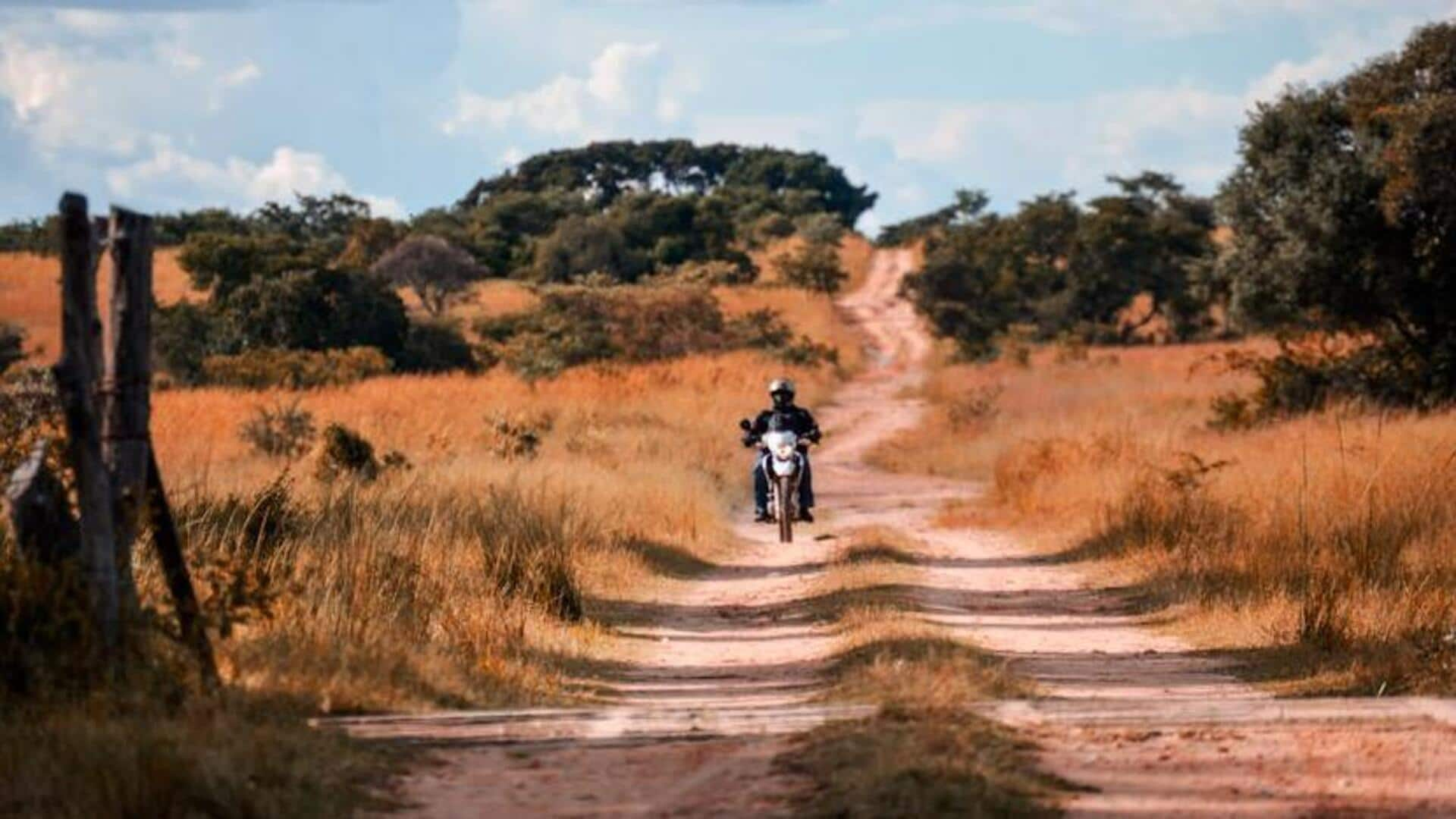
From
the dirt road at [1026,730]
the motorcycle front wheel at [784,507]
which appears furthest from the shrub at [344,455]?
the dirt road at [1026,730]

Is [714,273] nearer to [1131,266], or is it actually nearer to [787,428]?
[1131,266]

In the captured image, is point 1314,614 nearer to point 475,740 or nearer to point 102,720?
point 475,740

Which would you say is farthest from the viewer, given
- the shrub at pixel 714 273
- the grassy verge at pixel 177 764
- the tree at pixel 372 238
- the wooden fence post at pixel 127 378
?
the tree at pixel 372 238

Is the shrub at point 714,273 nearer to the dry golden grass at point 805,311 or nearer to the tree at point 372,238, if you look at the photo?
the dry golden grass at point 805,311

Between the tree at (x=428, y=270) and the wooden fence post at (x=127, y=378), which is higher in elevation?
the tree at (x=428, y=270)

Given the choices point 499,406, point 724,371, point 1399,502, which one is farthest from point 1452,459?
point 724,371

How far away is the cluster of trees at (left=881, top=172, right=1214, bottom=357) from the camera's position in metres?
71.0

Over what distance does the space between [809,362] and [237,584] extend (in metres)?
49.3

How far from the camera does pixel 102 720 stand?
9.05 m

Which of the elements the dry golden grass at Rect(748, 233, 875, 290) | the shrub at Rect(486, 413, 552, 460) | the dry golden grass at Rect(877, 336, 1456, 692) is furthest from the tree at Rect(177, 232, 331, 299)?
the dry golden grass at Rect(748, 233, 875, 290)

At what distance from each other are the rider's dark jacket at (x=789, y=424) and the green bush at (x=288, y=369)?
807 inches

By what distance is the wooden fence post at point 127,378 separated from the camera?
10.0 meters

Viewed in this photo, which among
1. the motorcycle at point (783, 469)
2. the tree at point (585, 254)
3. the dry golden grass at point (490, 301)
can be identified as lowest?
the motorcycle at point (783, 469)

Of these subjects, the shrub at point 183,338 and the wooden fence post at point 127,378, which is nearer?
the wooden fence post at point 127,378
